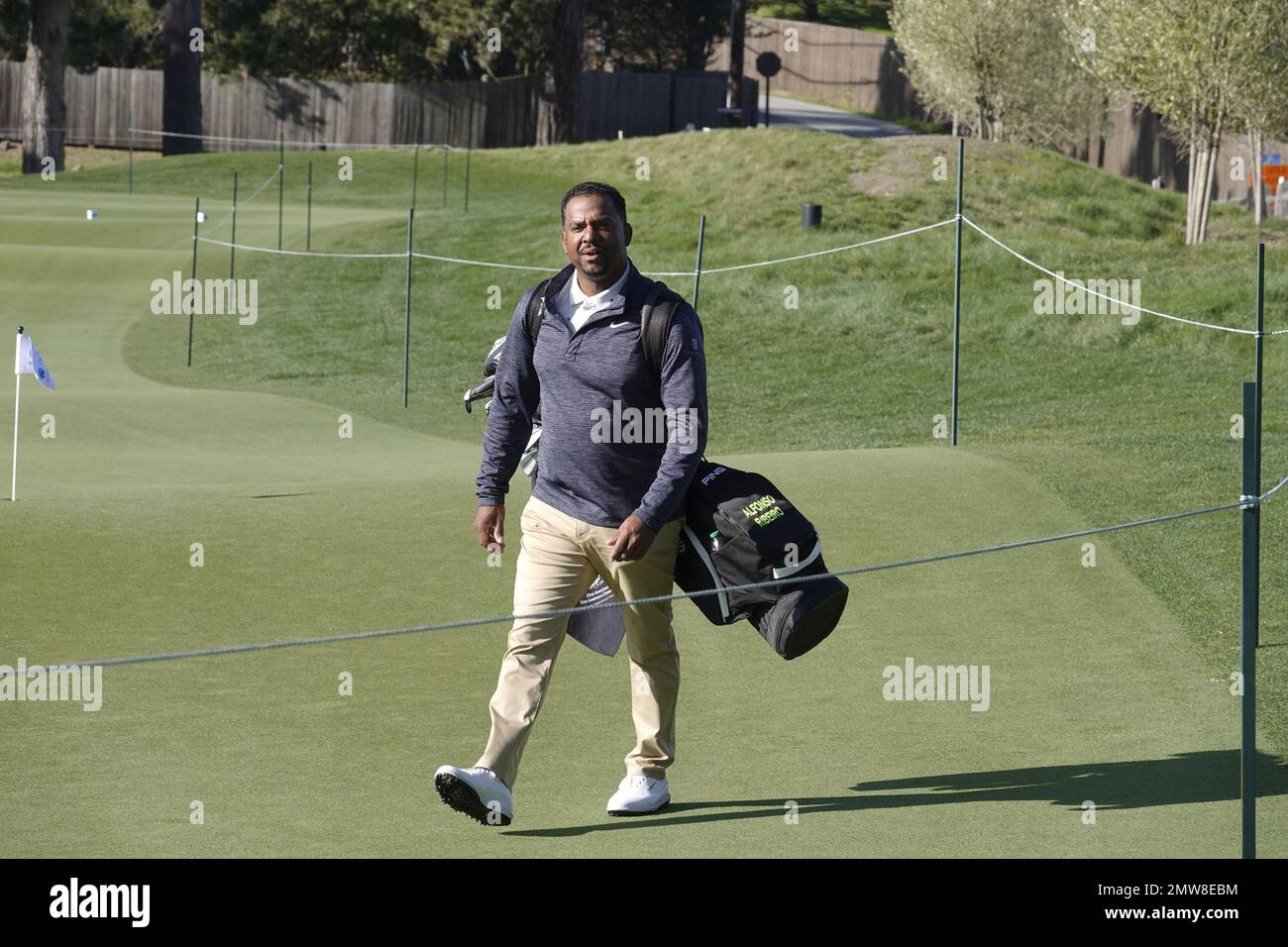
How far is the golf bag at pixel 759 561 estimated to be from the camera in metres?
6.21

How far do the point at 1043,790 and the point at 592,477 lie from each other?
6.67 feet

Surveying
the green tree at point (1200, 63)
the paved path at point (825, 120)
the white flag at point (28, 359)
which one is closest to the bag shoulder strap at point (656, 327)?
the white flag at point (28, 359)

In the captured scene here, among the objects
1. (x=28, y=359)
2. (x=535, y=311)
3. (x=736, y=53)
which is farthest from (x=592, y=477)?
(x=736, y=53)

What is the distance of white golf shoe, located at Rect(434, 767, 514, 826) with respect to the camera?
6.03 meters

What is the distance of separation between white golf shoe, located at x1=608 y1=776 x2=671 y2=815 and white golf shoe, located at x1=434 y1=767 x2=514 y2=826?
415 millimetres

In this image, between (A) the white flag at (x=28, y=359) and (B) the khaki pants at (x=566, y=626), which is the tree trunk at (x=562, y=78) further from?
(B) the khaki pants at (x=566, y=626)

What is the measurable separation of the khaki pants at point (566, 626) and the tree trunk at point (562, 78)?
44102 mm

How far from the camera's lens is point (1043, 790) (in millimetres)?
→ 6793

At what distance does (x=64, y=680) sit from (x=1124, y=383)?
14.4 m

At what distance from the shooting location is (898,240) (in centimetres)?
2806

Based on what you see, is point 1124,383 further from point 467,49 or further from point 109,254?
point 467,49

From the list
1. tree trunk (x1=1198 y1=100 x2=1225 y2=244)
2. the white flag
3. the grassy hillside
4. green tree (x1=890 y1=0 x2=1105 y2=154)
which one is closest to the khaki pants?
the grassy hillside

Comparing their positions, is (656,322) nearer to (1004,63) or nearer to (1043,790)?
(1043,790)

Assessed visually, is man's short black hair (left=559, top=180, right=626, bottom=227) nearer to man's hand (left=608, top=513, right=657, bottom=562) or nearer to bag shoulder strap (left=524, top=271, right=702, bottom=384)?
bag shoulder strap (left=524, top=271, right=702, bottom=384)
